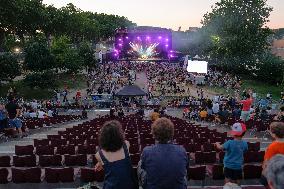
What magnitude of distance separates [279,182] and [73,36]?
111 metres

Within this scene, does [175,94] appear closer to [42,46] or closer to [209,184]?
[42,46]

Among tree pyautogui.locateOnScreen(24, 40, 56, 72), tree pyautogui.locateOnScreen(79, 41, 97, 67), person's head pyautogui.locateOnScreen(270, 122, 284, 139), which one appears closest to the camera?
person's head pyautogui.locateOnScreen(270, 122, 284, 139)

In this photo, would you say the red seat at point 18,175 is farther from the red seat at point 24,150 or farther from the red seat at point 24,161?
the red seat at point 24,150

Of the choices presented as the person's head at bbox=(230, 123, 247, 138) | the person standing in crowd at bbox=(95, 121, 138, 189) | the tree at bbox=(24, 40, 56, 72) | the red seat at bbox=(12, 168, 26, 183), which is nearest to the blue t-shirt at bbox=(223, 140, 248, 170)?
the person's head at bbox=(230, 123, 247, 138)

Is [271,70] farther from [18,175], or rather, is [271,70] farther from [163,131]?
[163,131]

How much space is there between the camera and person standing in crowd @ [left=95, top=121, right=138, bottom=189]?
5324 millimetres

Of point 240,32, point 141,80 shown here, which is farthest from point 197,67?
point 240,32

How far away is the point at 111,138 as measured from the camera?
17.4 ft

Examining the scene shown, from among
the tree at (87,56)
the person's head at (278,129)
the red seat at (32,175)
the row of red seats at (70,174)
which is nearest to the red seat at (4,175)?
the row of red seats at (70,174)

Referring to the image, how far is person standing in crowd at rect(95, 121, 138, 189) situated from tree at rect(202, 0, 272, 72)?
72561 millimetres

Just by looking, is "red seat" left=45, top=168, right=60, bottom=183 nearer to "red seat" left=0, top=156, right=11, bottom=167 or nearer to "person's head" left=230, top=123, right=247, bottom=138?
"red seat" left=0, top=156, right=11, bottom=167

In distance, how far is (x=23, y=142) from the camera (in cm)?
1788

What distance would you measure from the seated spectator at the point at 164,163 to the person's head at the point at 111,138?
0.42m

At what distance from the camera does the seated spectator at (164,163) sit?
538 centimetres
